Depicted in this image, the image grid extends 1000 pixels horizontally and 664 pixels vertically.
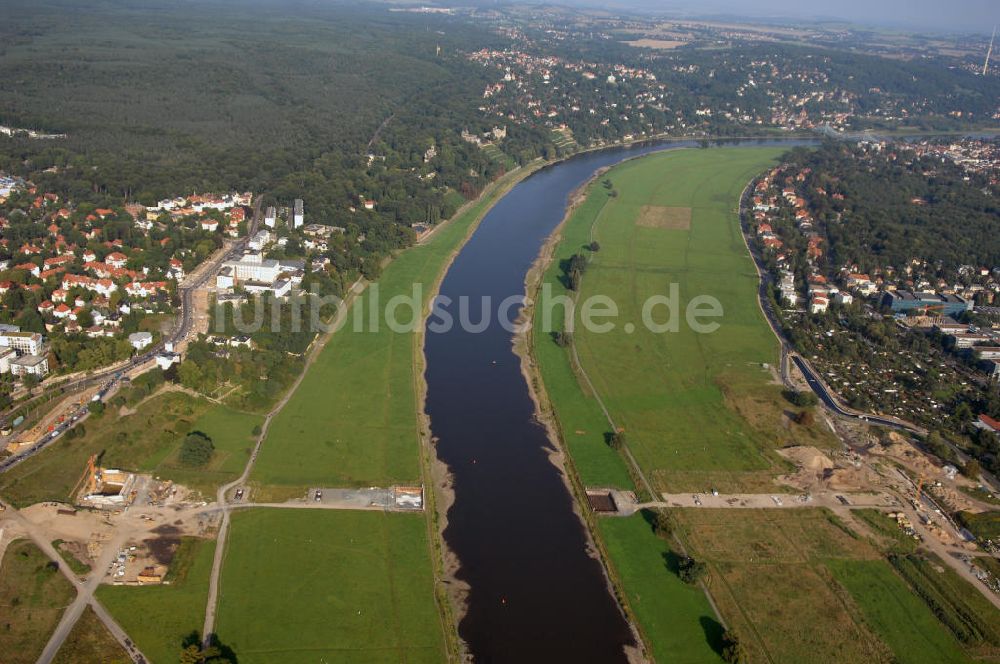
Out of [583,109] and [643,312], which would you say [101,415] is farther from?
[583,109]

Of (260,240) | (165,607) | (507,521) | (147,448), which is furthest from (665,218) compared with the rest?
(165,607)

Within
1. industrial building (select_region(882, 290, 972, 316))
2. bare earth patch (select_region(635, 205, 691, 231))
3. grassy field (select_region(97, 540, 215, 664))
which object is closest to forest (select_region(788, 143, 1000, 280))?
industrial building (select_region(882, 290, 972, 316))

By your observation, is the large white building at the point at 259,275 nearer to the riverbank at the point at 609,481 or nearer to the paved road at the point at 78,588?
the riverbank at the point at 609,481

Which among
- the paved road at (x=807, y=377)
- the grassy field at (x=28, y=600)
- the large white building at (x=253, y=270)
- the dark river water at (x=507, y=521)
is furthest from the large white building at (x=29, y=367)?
the paved road at (x=807, y=377)

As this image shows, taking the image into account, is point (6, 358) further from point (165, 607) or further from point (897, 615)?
point (897, 615)

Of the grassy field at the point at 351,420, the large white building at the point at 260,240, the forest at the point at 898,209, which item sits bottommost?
the grassy field at the point at 351,420

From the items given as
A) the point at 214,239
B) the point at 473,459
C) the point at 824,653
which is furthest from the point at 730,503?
the point at 214,239
